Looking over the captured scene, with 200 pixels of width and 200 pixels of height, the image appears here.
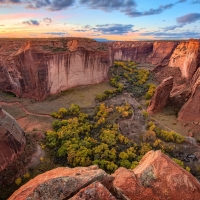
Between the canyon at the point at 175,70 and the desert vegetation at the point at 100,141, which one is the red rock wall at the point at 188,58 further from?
the desert vegetation at the point at 100,141

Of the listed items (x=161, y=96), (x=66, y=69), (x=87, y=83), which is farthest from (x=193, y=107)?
(x=66, y=69)

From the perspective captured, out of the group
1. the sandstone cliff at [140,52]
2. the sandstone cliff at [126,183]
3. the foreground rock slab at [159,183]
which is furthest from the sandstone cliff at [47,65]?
the sandstone cliff at [140,52]

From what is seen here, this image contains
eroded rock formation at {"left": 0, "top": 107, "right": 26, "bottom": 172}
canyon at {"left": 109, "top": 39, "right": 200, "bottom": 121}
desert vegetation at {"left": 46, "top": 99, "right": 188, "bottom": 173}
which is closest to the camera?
eroded rock formation at {"left": 0, "top": 107, "right": 26, "bottom": 172}

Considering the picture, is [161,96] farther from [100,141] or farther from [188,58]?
[188,58]

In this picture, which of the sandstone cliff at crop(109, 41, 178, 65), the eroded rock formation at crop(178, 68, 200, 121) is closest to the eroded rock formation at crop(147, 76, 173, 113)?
the eroded rock formation at crop(178, 68, 200, 121)

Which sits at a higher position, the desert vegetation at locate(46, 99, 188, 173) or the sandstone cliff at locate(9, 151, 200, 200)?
the sandstone cliff at locate(9, 151, 200, 200)

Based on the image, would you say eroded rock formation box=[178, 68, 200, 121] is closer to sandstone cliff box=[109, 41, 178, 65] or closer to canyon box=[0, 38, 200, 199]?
canyon box=[0, 38, 200, 199]
